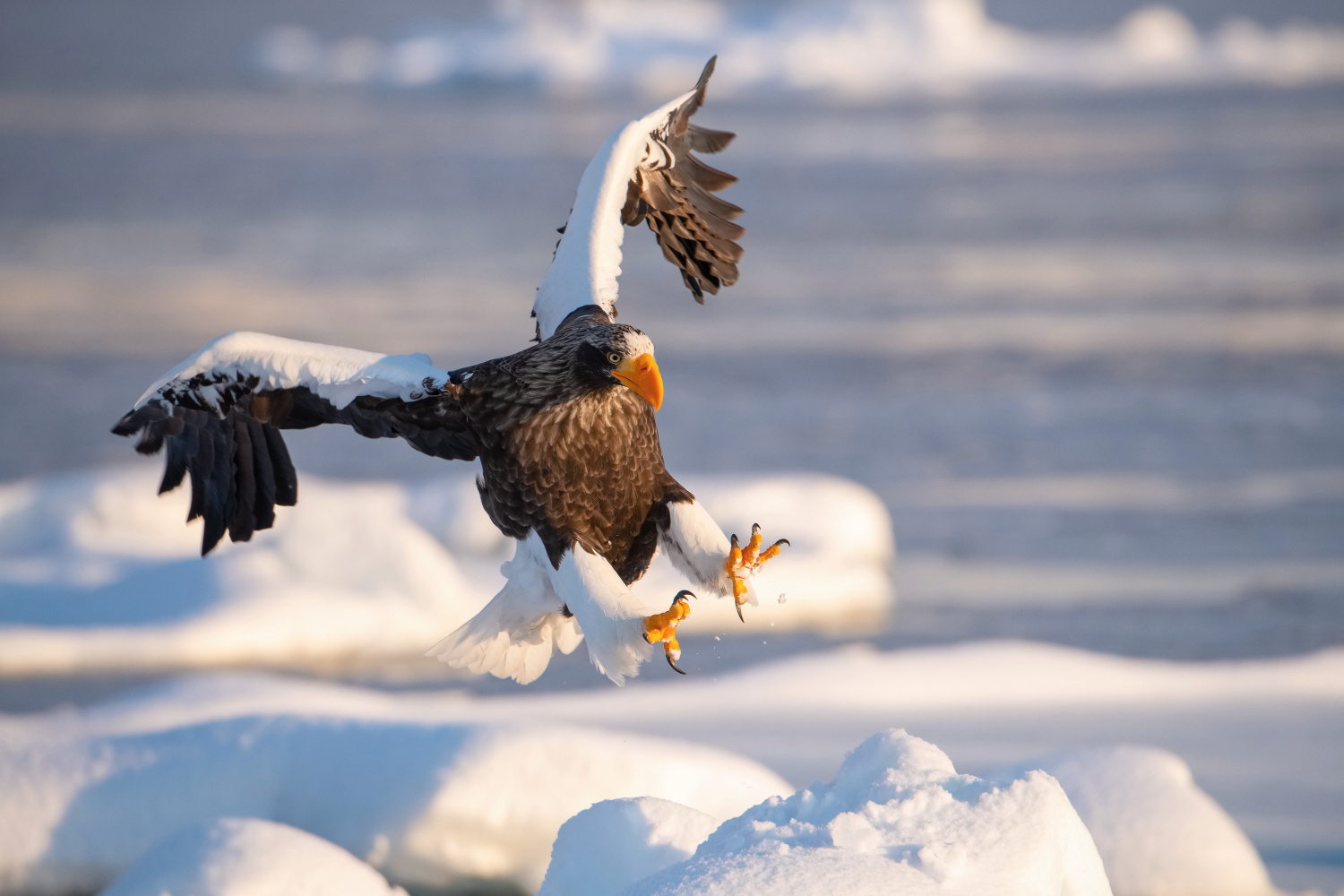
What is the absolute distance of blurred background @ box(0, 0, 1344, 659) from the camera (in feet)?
30.8

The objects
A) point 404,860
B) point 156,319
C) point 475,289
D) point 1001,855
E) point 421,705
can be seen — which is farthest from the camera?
point 475,289

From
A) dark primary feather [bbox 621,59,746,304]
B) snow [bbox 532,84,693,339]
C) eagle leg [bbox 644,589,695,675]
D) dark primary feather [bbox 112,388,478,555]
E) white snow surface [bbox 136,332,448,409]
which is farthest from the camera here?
dark primary feather [bbox 621,59,746,304]

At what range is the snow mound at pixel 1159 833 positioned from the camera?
4945 mm

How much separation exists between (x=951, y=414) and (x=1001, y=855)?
9.30 meters

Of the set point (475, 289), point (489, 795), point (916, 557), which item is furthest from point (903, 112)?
point (489, 795)

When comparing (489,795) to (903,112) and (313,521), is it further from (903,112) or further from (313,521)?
(903,112)

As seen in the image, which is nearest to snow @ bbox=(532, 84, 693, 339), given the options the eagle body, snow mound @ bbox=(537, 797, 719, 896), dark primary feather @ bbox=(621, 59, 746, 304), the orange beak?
dark primary feather @ bbox=(621, 59, 746, 304)

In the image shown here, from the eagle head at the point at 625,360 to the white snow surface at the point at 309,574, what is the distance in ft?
11.4

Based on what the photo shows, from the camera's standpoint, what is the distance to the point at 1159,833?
5.01 m

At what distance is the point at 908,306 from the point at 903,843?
15.2 m

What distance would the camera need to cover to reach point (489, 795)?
4.95 m

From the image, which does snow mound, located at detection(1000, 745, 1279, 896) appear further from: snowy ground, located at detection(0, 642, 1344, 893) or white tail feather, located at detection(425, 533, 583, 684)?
white tail feather, located at detection(425, 533, 583, 684)

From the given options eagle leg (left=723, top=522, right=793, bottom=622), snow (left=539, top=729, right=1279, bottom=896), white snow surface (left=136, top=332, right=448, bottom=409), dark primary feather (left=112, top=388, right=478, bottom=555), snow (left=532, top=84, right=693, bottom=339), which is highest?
snow (left=532, top=84, right=693, bottom=339)

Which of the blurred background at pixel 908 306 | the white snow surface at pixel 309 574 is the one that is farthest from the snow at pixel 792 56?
the white snow surface at pixel 309 574
